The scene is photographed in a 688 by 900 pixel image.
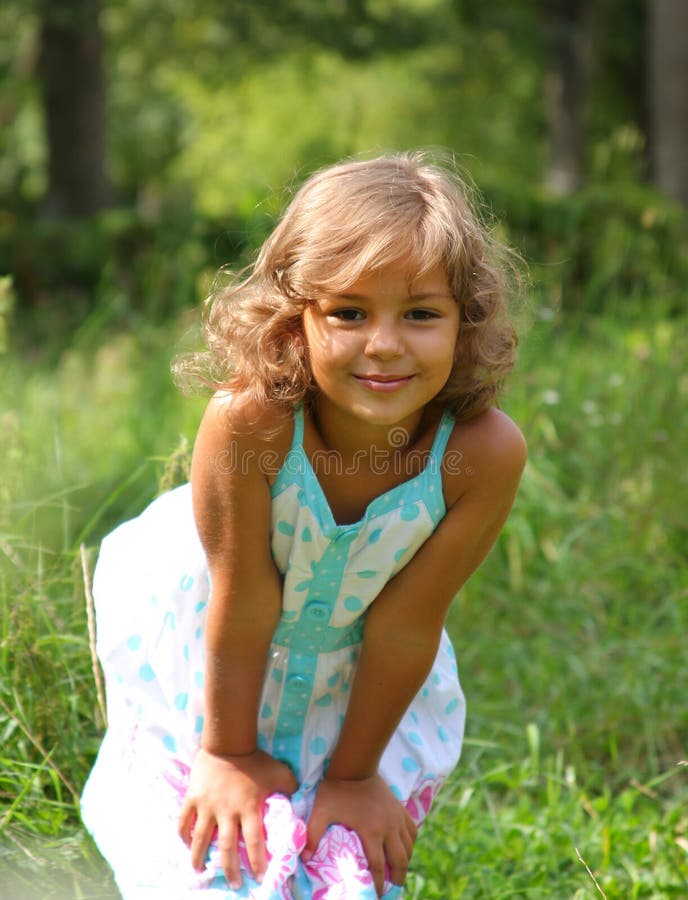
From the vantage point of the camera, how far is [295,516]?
5.68 ft

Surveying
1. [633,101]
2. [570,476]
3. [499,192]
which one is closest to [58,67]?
[499,192]

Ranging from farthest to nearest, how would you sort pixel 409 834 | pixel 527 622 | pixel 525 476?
1. pixel 525 476
2. pixel 527 622
3. pixel 409 834

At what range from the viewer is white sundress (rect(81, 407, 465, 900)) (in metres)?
1.71

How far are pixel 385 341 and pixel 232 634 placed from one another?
52cm

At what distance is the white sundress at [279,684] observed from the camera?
1.71 m

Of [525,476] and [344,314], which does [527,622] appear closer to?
[525,476]

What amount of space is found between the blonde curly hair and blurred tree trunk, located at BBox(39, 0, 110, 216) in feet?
23.4

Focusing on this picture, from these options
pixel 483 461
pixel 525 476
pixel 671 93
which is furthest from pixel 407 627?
pixel 671 93

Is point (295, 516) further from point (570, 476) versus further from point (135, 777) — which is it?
point (570, 476)

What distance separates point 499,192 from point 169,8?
4787 millimetres

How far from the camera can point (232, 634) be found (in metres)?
1.73

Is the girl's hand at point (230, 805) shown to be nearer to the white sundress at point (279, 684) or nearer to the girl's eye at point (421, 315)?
the white sundress at point (279, 684)

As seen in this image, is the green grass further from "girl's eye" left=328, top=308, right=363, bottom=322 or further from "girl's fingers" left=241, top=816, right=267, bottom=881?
"girl's eye" left=328, top=308, right=363, bottom=322

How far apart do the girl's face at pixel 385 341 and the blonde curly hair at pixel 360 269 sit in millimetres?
24
